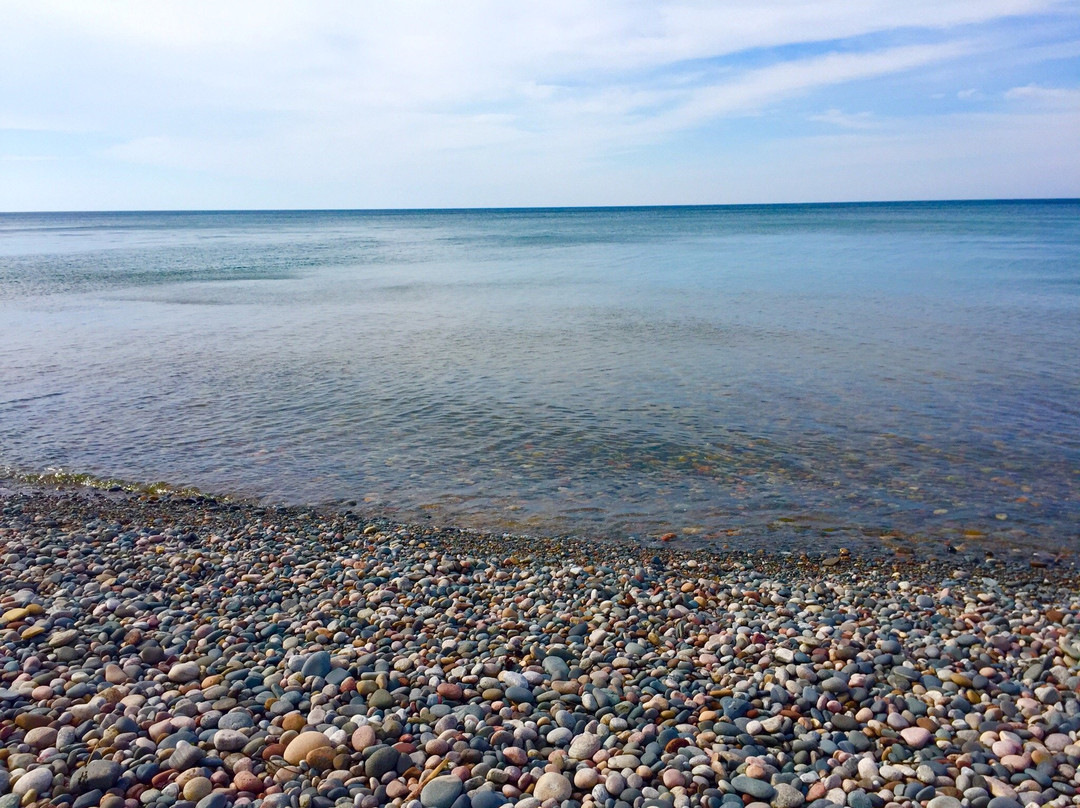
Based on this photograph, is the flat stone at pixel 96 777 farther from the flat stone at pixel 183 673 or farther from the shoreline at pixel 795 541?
the shoreline at pixel 795 541

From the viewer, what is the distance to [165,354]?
77.9 feet

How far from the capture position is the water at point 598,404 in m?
12.0

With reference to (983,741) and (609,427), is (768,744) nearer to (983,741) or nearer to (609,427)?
(983,741)

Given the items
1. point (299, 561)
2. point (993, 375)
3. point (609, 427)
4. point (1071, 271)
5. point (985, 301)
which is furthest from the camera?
point (1071, 271)

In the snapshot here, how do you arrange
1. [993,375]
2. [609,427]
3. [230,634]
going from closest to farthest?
1. [230,634]
2. [609,427]
3. [993,375]

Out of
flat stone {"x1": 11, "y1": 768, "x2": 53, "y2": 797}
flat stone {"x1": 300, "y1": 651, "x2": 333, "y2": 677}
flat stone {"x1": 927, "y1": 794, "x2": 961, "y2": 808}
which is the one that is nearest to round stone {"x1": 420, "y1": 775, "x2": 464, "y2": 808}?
flat stone {"x1": 300, "y1": 651, "x2": 333, "y2": 677}

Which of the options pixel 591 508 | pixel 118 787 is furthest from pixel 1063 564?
pixel 118 787

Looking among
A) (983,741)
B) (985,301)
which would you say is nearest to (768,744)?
(983,741)

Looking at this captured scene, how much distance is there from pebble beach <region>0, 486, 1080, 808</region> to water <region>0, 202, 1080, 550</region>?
77.8 inches

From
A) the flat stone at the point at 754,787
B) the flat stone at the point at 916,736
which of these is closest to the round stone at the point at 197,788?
the flat stone at the point at 754,787

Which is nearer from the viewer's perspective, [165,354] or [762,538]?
[762,538]

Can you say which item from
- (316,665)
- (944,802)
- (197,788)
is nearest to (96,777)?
(197,788)

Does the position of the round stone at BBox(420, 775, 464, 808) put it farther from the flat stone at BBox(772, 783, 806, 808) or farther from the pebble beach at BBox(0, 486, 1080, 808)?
the flat stone at BBox(772, 783, 806, 808)

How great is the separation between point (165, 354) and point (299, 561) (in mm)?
16688
